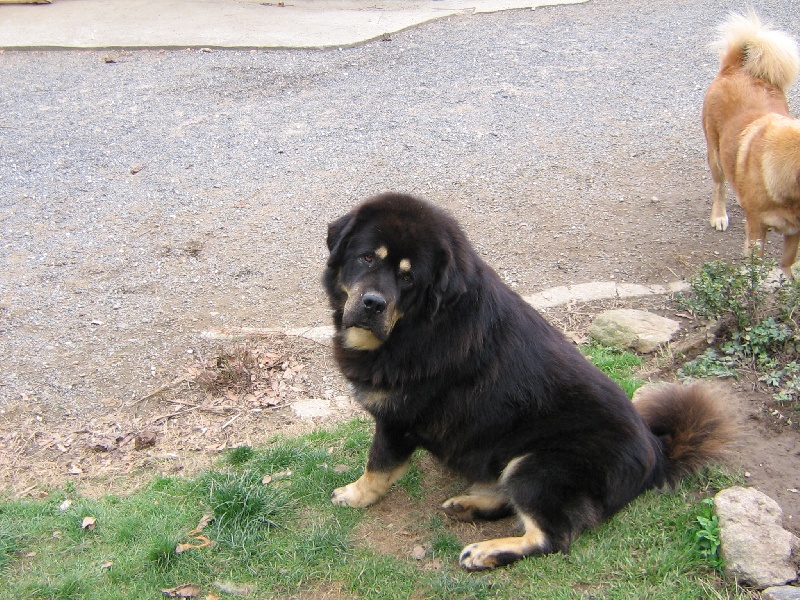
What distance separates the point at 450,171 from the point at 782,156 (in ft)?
10.9

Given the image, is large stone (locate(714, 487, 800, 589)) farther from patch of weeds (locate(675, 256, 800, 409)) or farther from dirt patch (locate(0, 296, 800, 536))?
patch of weeds (locate(675, 256, 800, 409))

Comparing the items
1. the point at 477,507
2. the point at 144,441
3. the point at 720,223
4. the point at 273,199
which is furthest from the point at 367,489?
the point at 720,223

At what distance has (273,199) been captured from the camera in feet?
25.4

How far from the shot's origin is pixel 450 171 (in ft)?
27.0

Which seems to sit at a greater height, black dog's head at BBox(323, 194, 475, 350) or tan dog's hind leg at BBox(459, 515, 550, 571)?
black dog's head at BBox(323, 194, 475, 350)

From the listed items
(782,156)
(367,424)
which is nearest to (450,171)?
(782,156)

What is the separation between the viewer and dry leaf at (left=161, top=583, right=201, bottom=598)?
139 inches

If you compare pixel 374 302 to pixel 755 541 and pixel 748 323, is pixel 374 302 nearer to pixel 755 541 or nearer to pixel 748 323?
pixel 755 541

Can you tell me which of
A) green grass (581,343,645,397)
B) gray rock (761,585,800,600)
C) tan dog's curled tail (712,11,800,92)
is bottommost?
gray rock (761,585,800,600)

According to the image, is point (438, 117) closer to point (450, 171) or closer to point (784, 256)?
point (450, 171)

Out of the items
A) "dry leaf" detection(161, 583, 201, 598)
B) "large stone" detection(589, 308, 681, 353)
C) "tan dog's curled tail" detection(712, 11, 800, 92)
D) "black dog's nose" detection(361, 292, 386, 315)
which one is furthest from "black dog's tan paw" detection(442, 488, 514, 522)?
"tan dog's curled tail" detection(712, 11, 800, 92)

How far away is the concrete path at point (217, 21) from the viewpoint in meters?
11.7

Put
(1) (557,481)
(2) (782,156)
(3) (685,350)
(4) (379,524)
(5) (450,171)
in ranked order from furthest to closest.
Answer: (5) (450,171), (2) (782,156), (3) (685,350), (4) (379,524), (1) (557,481)

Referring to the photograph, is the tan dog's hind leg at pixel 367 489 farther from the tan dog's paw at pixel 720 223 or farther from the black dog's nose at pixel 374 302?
the tan dog's paw at pixel 720 223
